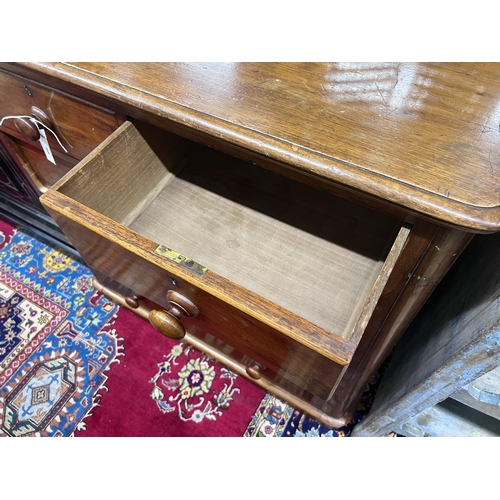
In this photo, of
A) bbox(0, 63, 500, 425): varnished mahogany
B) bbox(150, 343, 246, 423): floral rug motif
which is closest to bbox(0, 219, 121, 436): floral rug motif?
bbox(150, 343, 246, 423): floral rug motif

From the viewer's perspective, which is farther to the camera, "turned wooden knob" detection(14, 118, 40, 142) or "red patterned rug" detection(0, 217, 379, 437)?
"red patterned rug" detection(0, 217, 379, 437)

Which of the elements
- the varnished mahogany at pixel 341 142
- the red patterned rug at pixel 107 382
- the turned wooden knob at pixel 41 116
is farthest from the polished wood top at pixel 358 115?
the red patterned rug at pixel 107 382

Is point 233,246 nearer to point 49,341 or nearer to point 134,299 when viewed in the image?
point 134,299

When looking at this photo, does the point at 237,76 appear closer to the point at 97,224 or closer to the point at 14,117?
the point at 97,224

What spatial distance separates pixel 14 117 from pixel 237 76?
0.43m

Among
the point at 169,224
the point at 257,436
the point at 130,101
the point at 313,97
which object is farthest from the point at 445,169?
the point at 257,436

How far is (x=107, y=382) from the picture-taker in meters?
0.86

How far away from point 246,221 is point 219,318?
0.82 ft

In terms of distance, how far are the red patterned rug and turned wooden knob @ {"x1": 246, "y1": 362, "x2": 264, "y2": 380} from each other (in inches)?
5.8

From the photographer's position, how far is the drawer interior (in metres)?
0.59

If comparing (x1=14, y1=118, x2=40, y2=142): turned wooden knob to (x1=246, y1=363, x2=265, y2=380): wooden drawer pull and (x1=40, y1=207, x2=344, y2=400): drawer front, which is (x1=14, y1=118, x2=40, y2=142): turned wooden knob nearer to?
(x1=40, y1=207, x2=344, y2=400): drawer front

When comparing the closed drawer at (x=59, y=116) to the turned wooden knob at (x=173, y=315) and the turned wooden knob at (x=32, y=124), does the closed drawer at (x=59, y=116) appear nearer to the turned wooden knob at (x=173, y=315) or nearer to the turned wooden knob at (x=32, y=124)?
the turned wooden knob at (x=32, y=124)

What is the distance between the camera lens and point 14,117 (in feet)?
2.15

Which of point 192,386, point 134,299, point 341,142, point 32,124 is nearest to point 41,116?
point 32,124
